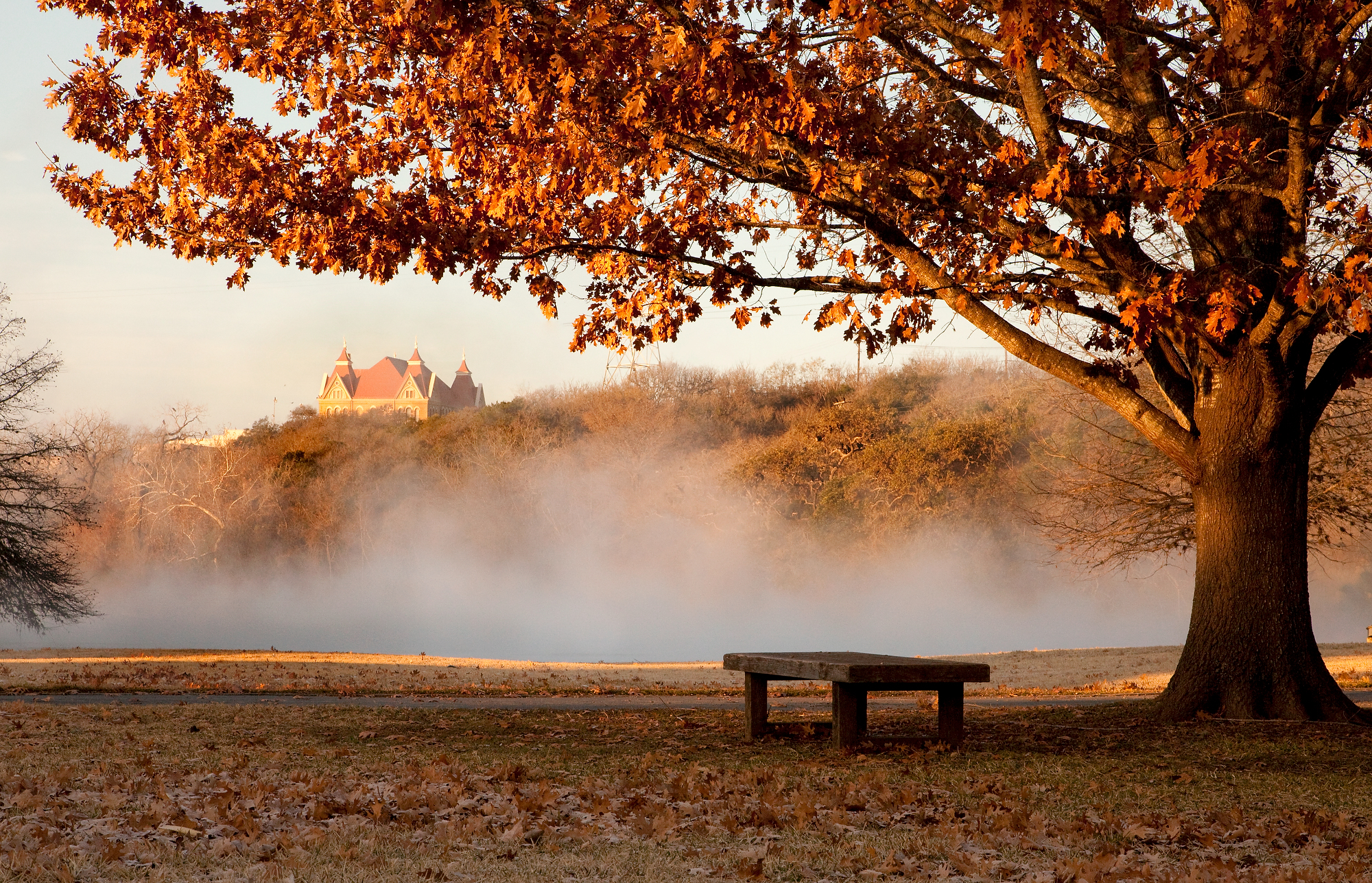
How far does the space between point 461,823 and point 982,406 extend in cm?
4387

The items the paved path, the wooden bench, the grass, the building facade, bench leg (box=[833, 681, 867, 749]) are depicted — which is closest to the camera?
the grass

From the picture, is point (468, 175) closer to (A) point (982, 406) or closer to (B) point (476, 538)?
(A) point (982, 406)

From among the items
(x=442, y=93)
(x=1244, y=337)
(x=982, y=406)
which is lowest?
(x=1244, y=337)

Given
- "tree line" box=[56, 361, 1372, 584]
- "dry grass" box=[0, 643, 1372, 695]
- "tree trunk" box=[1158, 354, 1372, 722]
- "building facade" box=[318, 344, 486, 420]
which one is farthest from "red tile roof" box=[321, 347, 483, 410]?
"tree trunk" box=[1158, 354, 1372, 722]

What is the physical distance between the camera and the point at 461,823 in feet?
18.1

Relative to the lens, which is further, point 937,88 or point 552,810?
point 937,88

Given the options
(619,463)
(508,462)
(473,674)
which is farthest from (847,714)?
(508,462)

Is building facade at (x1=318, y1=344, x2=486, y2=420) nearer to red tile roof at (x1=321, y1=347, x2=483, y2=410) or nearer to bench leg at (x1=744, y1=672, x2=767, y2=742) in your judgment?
red tile roof at (x1=321, y1=347, x2=483, y2=410)

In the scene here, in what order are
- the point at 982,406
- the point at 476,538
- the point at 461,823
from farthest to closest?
the point at 476,538
the point at 982,406
the point at 461,823

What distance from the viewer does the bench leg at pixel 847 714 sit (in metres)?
8.35

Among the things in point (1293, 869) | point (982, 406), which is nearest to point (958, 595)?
point (982, 406)

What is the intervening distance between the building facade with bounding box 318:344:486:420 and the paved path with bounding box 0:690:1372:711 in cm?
9028

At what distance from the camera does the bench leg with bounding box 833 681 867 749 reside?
27.4 ft

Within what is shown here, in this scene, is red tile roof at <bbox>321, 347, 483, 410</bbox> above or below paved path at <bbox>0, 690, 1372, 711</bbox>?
above
